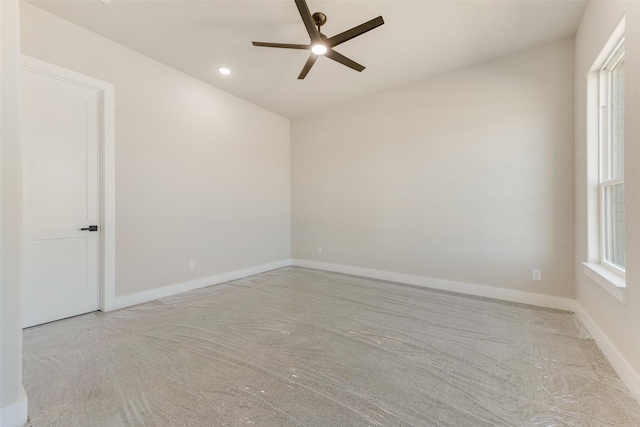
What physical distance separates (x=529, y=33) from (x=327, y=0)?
2104 millimetres

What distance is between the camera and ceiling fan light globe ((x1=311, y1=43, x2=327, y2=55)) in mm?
2232

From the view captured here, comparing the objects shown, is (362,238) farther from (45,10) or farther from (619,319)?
(45,10)

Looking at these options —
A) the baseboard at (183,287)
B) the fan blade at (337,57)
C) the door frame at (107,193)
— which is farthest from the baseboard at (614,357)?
the door frame at (107,193)

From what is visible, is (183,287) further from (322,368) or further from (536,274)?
(536,274)

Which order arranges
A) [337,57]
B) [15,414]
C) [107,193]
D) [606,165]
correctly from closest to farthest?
[15,414] → [606,165] → [337,57] → [107,193]

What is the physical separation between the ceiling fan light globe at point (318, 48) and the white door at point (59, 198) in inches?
91.7

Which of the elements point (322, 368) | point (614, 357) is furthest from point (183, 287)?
point (614, 357)

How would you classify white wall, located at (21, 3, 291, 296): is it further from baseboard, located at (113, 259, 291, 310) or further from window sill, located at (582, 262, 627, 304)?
window sill, located at (582, 262, 627, 304)

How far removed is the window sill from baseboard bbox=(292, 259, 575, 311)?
658 millimetres

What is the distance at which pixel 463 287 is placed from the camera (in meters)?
3.29

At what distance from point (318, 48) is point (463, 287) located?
3.20 metres

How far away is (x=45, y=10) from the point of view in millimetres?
2322

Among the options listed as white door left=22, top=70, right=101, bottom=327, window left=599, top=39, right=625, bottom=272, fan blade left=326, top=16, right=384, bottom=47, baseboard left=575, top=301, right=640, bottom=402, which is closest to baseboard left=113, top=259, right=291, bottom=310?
white door left=22, top=70, right=101, bottom=327

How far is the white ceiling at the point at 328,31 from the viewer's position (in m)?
2.27
